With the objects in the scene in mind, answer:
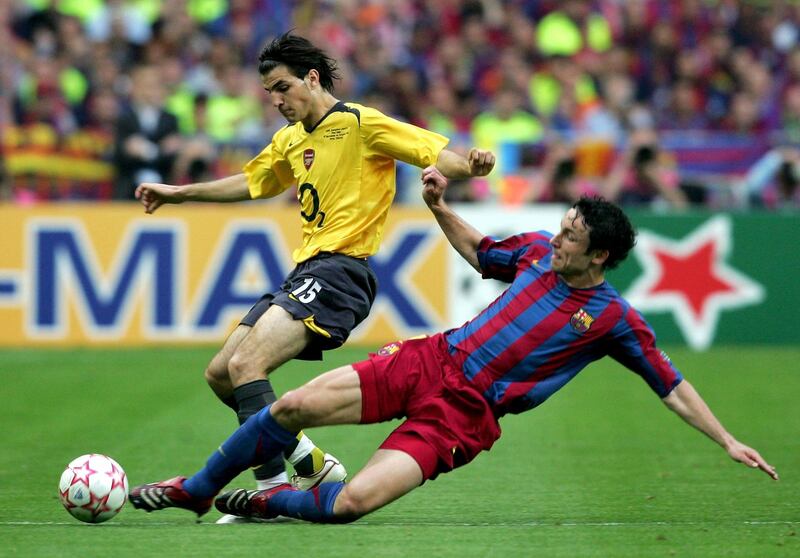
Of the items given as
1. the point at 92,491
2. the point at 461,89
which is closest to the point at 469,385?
the point at 92,491

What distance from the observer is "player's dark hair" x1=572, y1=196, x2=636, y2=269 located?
628 cm

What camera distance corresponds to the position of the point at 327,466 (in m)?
7.32

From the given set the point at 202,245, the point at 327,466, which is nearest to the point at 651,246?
the point at 202,245

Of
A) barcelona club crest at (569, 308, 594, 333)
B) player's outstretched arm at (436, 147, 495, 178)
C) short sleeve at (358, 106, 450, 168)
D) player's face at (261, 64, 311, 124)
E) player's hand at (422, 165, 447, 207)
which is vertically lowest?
barcelona club crest at (569, 308, 594, 333)

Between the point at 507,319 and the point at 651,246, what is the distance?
927 centimetres

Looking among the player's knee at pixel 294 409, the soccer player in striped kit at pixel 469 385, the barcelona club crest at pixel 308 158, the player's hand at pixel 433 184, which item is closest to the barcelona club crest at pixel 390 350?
the soccer player in striped kit at pixel 469 385

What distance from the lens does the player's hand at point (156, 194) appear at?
7559mm

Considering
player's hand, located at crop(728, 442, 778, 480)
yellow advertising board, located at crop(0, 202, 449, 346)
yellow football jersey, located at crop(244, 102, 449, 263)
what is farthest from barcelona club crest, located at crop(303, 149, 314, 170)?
yellow advertising board, located at crop(0, 202, 449, 346)

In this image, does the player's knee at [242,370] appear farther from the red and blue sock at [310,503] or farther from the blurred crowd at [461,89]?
the blurred crowd at [461,89]

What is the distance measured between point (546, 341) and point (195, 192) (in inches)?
89.6

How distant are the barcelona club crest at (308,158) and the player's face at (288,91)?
203 mm

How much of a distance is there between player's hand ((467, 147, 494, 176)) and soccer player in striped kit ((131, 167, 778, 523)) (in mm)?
158

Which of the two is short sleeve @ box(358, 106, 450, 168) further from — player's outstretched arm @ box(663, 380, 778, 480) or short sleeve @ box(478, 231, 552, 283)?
player's outstretched arm @ box(663, 380, 778, 480)

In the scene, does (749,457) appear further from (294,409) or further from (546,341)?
(294,409)
